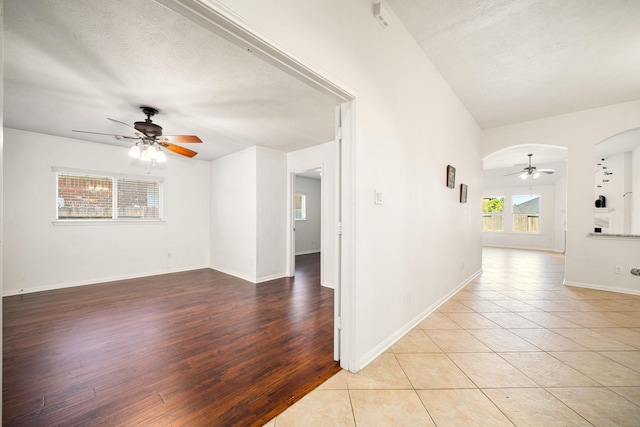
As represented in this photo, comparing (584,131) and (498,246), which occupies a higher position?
(584,131)

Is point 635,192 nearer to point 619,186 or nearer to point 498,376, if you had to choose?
point 619,186

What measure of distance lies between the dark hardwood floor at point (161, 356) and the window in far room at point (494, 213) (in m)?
8.73

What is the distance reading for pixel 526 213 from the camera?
900cm

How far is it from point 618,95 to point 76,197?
8577mm

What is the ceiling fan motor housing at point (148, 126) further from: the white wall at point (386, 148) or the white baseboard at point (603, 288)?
the white baseboard at point (603, 288)

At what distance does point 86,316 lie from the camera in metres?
3.11

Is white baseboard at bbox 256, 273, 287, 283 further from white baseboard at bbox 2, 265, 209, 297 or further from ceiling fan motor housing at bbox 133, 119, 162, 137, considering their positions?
ceiling fan motor housing at bbox 133, 119, 162, 137

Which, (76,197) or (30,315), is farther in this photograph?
(76,197)

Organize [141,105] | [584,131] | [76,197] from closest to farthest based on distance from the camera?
1. [141,105]
2. [584,131]
3. [76,197]

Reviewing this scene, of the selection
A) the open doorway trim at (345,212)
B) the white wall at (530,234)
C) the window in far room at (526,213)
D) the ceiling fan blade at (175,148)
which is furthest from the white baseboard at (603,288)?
the ceiling fan blade at (175,148)

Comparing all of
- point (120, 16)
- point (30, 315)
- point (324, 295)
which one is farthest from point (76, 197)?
point (324, 295)

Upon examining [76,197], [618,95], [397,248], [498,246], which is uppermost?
[618,95]

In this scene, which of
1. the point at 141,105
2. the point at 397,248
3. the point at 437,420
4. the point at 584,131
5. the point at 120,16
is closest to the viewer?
the point at 437,420

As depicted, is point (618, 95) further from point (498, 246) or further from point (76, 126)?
point (76, 126)
